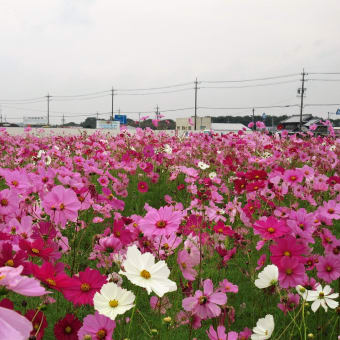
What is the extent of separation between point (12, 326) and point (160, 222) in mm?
774

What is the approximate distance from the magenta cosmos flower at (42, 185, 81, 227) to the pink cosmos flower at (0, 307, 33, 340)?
884mm

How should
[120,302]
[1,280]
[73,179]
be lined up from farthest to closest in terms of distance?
[73,179] < [120,302] < [1,280]

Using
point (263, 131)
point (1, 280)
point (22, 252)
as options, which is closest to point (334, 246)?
point (22, 252)

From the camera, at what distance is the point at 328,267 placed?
4.34ft

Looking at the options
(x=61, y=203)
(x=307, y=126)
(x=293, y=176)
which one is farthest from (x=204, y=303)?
(x=307, y=126)

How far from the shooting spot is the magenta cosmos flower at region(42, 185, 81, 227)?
1290 millimetres

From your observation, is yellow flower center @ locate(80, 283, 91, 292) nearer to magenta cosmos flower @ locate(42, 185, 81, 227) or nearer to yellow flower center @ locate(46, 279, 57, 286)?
yellow flower center @ locate(46, 279, 57, 286)

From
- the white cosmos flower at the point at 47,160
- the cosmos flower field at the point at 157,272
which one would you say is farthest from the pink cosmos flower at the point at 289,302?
the white cosmos flower at the point at 47,160

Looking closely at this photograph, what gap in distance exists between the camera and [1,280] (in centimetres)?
49

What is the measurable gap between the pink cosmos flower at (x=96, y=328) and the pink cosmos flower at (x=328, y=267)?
2.75 feet

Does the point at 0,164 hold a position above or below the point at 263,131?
below

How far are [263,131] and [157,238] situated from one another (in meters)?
6.62

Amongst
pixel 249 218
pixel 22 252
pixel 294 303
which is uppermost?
pixel 22 252

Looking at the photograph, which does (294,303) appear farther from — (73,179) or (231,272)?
(73,179)
